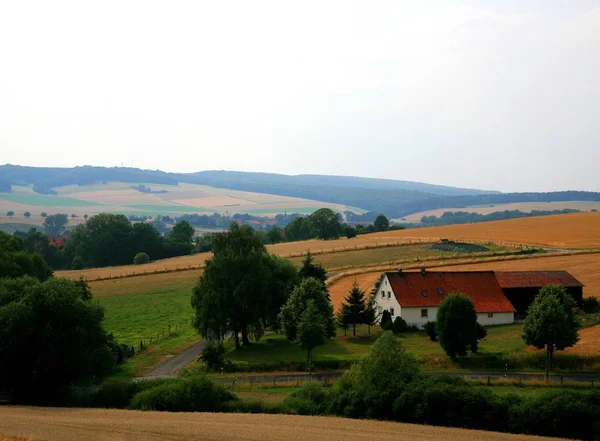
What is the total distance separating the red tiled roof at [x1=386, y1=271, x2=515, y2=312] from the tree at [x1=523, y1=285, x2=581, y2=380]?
13.4 metres

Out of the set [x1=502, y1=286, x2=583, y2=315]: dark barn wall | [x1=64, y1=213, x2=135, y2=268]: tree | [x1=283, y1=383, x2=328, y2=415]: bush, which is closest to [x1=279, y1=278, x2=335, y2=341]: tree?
[x1=283, y1=383, x2=328, y2=415]: bush

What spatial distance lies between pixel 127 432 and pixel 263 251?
32412 millimetres

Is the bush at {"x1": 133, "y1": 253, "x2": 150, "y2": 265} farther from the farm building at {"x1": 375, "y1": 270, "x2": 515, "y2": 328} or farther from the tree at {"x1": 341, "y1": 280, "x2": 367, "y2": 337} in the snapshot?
the tree at {"x1": 341, "y1": 280, "x2": 367, "y2": 337}

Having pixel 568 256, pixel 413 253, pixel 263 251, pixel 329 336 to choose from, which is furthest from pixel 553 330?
pixel 413 253

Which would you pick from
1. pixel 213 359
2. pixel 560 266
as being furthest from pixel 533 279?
pixel 213 359

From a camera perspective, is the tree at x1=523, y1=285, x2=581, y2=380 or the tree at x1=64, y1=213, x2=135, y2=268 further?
the tree at x1=64, y1=213, x2=135, y2=268

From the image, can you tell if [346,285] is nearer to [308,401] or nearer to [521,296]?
[521,296]

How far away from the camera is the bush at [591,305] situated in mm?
56375

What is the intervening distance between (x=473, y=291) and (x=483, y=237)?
53.7m

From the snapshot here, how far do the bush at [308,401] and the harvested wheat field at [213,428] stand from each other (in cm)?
151

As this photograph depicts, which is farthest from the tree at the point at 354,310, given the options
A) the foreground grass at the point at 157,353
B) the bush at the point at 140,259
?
the bush at the point at 140,259

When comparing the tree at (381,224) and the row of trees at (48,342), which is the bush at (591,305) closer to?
the row of trees at (48,342)

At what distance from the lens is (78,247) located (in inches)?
5108

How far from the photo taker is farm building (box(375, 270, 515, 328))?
56.2 metres
